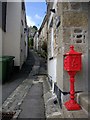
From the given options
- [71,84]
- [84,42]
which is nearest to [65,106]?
[71,84]

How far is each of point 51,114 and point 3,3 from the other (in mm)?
11754

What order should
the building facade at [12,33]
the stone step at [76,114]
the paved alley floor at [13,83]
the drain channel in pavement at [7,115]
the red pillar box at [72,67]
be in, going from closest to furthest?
the stone step at [76,114], the red pillar box at [72,67], the drain channel in pavement at [7,115], the paved alley floor at [13,83], the building facade at [12,33]

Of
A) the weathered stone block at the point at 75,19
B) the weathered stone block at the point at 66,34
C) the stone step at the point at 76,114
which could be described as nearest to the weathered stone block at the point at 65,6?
the weathered stone block at the point at 75,19

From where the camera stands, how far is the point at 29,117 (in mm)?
5359

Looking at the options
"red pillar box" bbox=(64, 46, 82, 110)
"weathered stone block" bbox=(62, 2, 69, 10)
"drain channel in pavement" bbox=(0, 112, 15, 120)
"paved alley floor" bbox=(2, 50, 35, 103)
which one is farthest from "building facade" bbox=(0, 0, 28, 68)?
"red pillar box" bbox=(64, 46, 82, 110)

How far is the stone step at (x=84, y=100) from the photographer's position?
4185mm

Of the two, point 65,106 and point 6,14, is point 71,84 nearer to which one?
point 65,106

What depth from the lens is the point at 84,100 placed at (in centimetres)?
434

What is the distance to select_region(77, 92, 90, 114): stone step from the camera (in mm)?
4185

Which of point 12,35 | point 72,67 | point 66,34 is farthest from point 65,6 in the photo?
point 12,35

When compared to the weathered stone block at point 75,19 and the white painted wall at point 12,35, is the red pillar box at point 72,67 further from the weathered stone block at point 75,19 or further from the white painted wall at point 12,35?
the white painted wall at point 12,35

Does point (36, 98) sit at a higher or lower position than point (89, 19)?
lower

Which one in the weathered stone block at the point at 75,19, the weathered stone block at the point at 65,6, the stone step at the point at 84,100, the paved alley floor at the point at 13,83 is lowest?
the paved alley floor at the point at 13,83

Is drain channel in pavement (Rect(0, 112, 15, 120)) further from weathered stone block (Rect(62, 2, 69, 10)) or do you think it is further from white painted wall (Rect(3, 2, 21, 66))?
white painted wall (Rect(3, 2, 21, 66))
